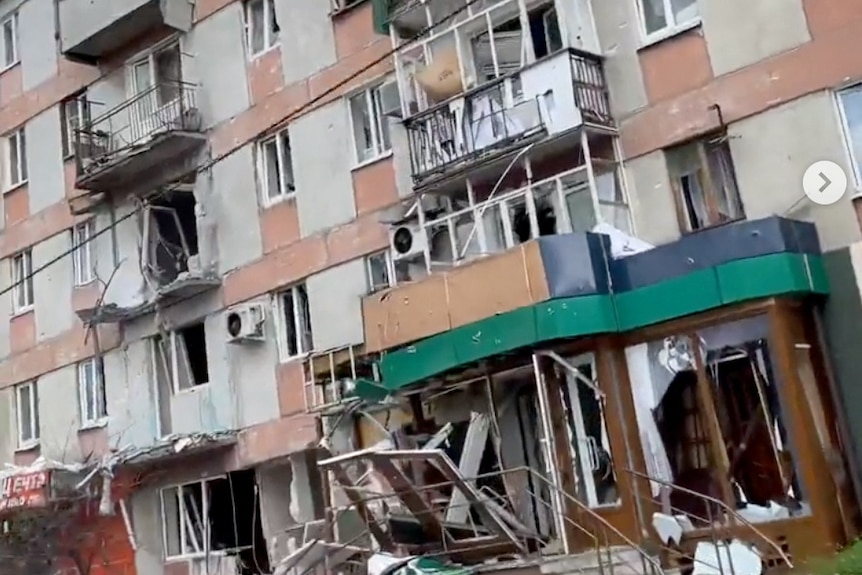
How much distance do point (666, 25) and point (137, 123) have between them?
10.1 m

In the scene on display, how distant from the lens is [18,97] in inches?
858

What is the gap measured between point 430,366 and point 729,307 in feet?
11.8

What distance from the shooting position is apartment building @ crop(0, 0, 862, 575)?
10734mm

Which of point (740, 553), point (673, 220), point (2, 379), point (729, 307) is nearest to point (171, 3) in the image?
point (2, 379)

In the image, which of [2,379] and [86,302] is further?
[2,379]

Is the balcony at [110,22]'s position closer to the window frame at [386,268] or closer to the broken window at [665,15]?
the window frame at [386,268]

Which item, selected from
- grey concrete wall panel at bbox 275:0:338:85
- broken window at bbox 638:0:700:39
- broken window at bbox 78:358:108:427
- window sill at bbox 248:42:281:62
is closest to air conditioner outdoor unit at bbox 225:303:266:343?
grey concrete wall panel at bbox 275:0:338:85

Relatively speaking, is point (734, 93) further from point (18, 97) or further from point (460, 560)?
point (18, 97)

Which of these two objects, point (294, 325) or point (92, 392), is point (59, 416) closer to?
point (92, 392)

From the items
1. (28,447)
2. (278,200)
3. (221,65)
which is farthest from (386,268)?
(28,447)

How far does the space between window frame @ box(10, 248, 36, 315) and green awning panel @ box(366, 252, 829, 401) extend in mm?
11223

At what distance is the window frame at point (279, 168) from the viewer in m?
16.5

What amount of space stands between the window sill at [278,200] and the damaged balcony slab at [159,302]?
153 centimetres

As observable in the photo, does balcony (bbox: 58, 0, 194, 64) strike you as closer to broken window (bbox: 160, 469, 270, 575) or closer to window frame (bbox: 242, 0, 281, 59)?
window frame (bbox: 242, 0, 281, 59)
